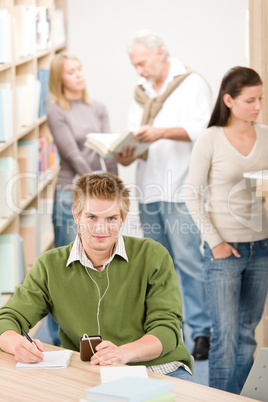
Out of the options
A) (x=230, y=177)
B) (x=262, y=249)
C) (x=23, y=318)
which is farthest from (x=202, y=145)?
(x=23, y=318)

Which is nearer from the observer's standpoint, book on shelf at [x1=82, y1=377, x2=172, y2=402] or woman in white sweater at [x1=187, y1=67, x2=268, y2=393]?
book on shelf at [x1=82, y1=377, x2=172, y2=402]

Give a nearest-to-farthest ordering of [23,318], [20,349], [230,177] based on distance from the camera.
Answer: [20,349] < [23,318] < [230,177]

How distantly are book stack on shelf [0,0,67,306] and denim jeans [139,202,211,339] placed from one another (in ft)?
2.42

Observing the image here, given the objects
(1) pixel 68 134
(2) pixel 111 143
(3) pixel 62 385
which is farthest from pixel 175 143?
(3) pixel 62 385

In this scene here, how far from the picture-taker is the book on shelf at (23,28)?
3.65 meters

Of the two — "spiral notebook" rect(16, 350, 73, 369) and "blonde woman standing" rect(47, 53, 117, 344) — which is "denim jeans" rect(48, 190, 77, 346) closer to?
"blonde woman standing" rect(47, 53, 117, 344)

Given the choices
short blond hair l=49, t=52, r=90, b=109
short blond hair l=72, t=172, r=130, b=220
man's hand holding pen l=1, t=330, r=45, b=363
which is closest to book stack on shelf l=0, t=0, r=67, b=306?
short blond hair l=49, t=52, r=90, b=109

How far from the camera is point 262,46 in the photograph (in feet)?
9.05

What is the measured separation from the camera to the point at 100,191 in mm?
1888

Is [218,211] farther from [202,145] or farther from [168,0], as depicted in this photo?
[168,0]

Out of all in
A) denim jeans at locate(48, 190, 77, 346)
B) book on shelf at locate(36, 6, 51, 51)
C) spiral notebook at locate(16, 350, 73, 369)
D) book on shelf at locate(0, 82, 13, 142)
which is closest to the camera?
spiral notebook at locate(16, 350, 73, 369)

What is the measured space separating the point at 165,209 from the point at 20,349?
1.75 metres

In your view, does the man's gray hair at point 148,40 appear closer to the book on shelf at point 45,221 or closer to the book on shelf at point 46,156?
the book on shelf at point 46,156

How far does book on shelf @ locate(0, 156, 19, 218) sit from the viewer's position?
3.21 metres
